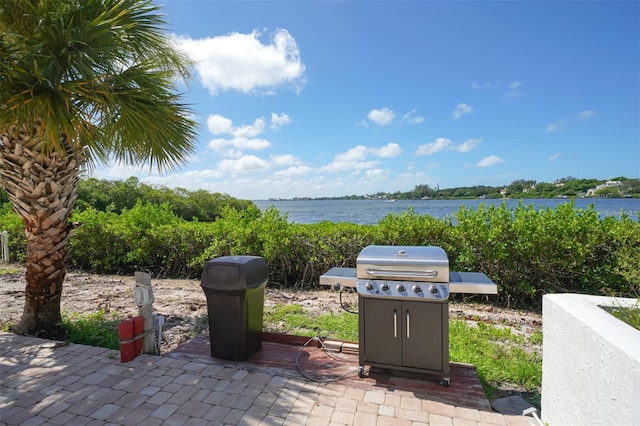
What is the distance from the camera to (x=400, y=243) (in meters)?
5.78

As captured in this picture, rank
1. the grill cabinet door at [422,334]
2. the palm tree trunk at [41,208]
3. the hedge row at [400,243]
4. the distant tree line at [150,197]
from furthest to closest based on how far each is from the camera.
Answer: the distant tree line at [150,197], the hedge row at [400,243], the palm tree trunk at [41,208], the grill cabinet door at [422,334]

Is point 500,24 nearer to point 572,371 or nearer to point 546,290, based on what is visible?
point 546,290

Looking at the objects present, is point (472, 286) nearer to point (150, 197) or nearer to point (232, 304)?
point (232, 304)

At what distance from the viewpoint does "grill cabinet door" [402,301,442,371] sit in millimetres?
2746

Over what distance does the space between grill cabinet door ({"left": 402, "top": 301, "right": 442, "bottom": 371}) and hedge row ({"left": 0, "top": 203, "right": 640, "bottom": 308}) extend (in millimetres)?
2168

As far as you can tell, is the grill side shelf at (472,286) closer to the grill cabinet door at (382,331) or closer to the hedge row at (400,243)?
the grill cabinet door at (382,331)

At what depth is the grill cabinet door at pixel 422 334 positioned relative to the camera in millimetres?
2746

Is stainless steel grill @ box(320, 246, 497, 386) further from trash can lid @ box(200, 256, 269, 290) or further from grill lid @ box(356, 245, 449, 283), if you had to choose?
trash can lid @ box(200, 256, 269, 290)

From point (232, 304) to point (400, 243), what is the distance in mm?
3371

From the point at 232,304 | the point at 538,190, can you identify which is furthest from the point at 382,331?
the point at 538,190

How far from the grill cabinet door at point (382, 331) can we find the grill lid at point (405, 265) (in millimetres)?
231

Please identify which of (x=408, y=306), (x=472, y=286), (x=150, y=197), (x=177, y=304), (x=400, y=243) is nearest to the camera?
(x=472, y=286)

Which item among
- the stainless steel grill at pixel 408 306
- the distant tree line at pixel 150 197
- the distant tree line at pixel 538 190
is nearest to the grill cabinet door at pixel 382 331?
the stainless steel grill at pixel 408 306

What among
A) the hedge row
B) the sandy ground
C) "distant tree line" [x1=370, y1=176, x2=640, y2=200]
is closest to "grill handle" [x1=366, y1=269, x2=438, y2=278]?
the sandy ground
